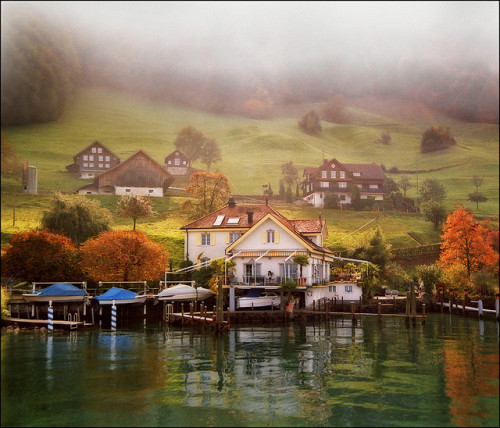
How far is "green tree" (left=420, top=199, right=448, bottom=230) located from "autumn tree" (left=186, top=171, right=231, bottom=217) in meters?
17.0

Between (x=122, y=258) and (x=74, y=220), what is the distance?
5.31 m

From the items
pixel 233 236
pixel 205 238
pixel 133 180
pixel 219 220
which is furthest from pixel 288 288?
pixel 133 180

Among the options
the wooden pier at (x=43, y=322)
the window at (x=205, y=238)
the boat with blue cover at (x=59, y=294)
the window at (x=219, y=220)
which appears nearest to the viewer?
the wooden pier at (x=43, y=322)

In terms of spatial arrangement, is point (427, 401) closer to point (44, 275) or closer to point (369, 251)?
point (44, 275)

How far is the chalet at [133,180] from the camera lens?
50.8 metres

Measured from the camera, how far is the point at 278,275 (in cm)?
3212

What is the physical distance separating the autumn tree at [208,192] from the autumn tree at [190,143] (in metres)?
12.6

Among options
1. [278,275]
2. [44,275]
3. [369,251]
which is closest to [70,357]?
[44,275]

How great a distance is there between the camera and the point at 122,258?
108 ft

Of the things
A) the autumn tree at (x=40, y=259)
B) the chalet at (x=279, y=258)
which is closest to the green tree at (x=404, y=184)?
the chalet at (x=279, y=258)

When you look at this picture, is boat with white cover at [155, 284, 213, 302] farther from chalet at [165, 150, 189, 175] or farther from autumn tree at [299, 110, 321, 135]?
autumn tree at [299, 110, 321, 135]

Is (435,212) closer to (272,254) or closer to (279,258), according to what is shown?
(279,258)

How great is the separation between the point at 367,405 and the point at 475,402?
215 centimetres

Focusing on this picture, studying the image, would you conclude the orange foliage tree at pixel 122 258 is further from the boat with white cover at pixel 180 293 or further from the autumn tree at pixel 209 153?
the autumn tree at pixel 209 153
